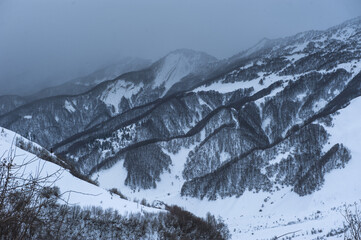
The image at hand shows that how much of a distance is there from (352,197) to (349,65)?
285ft

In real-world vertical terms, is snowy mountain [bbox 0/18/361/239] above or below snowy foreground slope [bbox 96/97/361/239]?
above

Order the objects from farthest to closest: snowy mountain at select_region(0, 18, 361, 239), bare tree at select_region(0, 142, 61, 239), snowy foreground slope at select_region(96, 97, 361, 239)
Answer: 1. snowy mountain at select_region(0, 18, 361, 239)
2. snowy foreground slope at select_region(96, 97, 361, 239)
3. bare tree at select_region(0, 142, 61, 239)

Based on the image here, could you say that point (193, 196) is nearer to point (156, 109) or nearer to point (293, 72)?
point (156, 109)

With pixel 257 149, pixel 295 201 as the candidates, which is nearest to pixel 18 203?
pixel 295 201

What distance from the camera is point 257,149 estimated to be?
67.9 metres

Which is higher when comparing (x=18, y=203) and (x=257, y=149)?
(x=257, y=149)

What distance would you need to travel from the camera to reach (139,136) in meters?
124

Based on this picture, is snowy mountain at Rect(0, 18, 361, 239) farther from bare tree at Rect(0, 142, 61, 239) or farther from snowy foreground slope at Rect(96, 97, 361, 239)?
bare tree at Rect(0, 142, 61, 239)

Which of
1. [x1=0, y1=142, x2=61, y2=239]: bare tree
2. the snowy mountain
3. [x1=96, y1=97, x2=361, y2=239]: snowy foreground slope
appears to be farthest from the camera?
the snowy mountain

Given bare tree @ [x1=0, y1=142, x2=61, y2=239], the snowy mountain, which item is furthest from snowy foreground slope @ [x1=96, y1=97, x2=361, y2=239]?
bare tree @ [x1=0, y1=142, x2=61, y2=239]

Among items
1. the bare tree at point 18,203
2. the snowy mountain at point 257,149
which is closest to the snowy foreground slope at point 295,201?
the snowy mountain at point 257,149

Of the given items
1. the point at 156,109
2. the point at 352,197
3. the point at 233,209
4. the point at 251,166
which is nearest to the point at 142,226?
the point at 352,197

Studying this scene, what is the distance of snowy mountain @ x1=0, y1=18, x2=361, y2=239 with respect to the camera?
4419 centimetres

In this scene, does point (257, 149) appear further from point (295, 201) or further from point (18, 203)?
point (18, 203)
